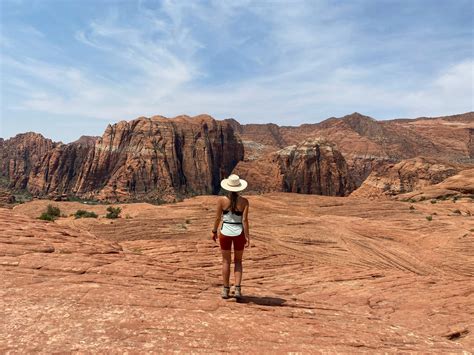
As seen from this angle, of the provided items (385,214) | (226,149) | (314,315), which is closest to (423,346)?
(314,315)

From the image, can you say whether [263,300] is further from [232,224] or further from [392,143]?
[392,143]

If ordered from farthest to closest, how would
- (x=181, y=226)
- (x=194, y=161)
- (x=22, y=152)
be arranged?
(x=22, y=152) → (x=194, y=161) → (x=181, y=226)

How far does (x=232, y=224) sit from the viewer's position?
23.1 feet

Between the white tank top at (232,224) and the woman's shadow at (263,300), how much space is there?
1.31 meters

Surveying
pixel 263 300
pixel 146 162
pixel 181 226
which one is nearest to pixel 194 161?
pixel 146 162

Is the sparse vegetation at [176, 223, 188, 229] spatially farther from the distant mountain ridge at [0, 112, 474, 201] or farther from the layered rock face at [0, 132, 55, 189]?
the layered rock face at [0, 132, 55, 189]

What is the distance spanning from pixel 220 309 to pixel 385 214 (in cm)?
2890

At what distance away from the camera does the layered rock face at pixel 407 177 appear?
218 feet

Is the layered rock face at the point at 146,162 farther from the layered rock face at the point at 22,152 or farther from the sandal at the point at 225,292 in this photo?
the sandal at the point at 225,292

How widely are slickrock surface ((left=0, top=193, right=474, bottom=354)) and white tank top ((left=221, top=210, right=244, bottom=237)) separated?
1.30 metres

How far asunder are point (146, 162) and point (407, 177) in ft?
220

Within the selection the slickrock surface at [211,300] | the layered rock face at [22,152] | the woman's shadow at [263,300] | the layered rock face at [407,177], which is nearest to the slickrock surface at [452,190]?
the layered rock face at [407,177]

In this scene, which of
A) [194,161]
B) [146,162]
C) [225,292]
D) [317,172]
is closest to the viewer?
[225,292]

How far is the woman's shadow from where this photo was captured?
7.32 metres
